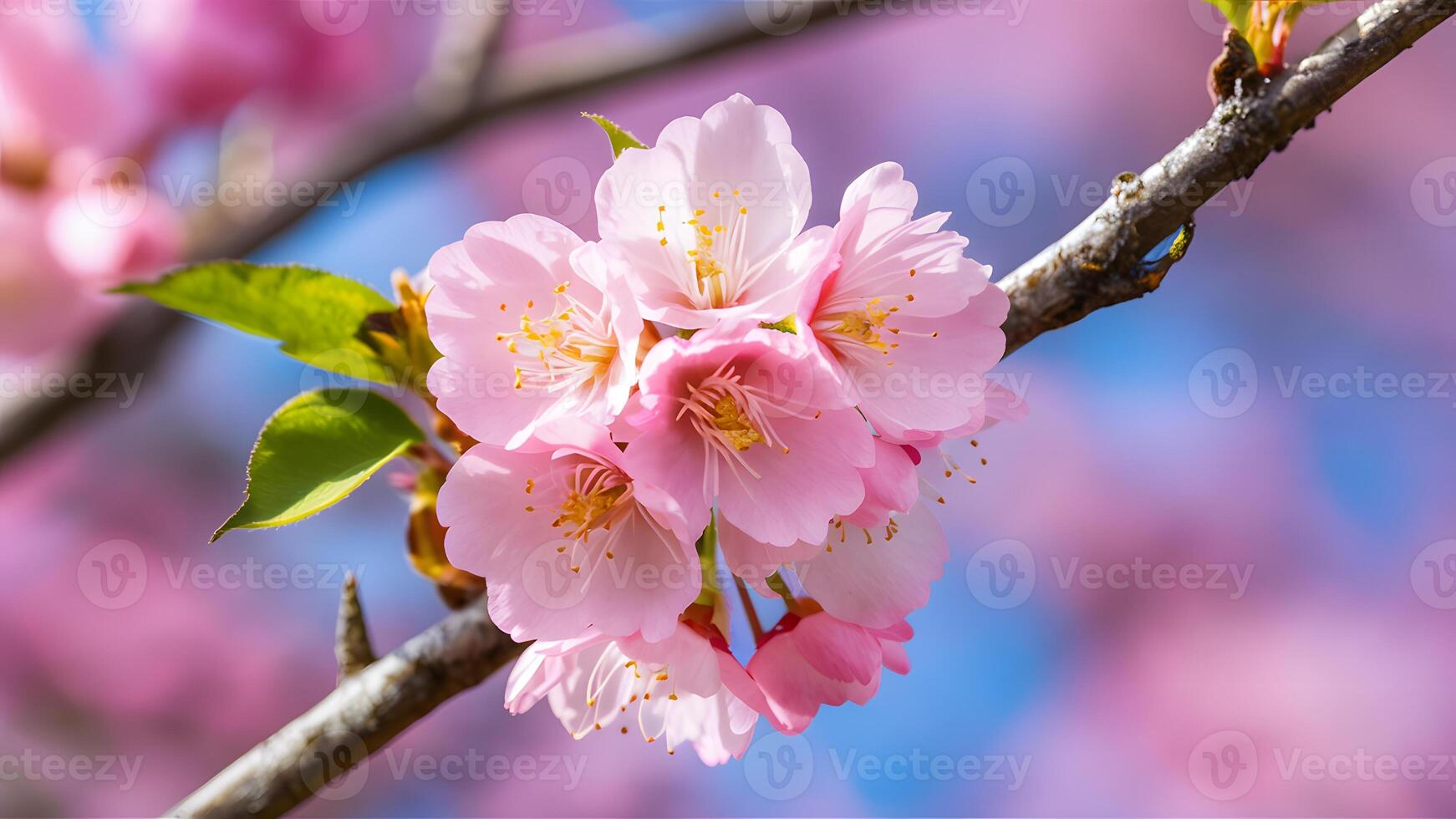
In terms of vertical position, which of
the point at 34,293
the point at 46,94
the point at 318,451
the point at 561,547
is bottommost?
the point at 561,547

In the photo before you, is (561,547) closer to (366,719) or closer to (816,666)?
(816,666)

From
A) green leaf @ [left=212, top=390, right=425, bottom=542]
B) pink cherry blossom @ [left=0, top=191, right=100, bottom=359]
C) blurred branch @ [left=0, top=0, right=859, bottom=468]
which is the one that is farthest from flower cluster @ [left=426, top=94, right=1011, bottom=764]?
pink cherry blossom @ [left=0, top=191, right=100, bottom=359]

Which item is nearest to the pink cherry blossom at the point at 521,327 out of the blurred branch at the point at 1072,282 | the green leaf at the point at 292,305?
the green leaf at the point at 292,305

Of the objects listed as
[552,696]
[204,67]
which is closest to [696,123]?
[552,696]

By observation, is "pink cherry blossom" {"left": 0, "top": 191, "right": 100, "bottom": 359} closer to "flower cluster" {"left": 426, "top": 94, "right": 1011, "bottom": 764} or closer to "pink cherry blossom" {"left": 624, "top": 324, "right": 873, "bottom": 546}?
"flower cluster" {"left": 426, "top": 94, "right": 1011, "bottom": 764}

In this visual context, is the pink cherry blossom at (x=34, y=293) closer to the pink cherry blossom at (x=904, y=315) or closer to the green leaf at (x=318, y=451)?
the green leaf at (x=318, y=451)

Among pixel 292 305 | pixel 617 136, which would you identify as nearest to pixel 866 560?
pixel 617 136
